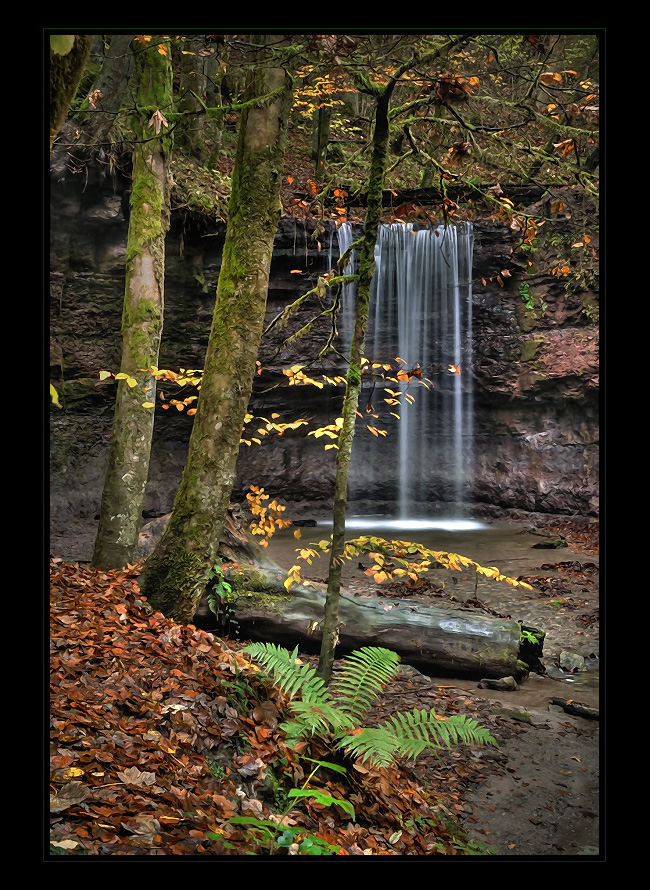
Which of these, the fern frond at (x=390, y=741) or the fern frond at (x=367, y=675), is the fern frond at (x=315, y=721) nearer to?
the fern frond at (x=390, y=741)

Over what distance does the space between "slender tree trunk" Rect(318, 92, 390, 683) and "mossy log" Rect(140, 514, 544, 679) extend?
5.18 ft

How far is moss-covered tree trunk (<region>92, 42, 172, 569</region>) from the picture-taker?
236 inches

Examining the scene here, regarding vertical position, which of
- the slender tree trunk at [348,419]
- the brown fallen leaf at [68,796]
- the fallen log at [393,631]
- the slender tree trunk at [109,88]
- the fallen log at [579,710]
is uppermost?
the slender tree trunk at [109,88]

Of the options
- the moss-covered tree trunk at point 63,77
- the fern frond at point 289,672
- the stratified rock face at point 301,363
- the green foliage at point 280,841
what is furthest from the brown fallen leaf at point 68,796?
the stratified rock face at point 301,363

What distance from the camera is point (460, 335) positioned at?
16.4m

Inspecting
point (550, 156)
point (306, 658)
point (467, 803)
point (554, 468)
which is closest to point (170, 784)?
point (467, 803)

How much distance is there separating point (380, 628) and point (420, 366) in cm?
1158

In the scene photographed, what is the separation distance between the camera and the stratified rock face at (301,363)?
13.8m

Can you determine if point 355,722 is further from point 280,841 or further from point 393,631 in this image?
point 393,631

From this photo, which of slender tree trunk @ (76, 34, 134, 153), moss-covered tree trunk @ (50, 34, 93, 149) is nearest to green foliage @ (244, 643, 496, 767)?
moss-covered tree trunk @ (50, 34, 93, 149)

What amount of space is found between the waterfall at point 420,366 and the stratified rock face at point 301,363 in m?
0.14

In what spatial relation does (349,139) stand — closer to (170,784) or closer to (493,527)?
(493,527)

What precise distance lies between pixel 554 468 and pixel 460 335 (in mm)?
4321

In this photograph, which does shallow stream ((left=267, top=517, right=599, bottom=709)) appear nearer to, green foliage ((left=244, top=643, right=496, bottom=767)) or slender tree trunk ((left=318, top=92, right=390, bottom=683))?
slender tree trunk ((left=318, top=92, right=390, bottom=683))
